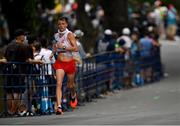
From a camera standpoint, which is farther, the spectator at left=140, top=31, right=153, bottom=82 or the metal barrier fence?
the spectator at left=140, top=31, right=153, bottom=82

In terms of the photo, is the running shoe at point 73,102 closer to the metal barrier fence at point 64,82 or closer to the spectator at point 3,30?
the metal barrier fence at point 64,82

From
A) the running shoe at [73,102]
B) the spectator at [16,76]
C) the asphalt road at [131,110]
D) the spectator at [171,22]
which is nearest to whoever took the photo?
the asphalt road at [131,110]

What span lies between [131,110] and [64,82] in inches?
62.0

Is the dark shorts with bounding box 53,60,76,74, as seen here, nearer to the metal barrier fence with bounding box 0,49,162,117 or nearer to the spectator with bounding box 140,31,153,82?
the metal barrier fence with bounding box 0,49,162,117

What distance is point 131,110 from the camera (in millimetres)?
17797

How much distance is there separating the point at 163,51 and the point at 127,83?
42.7ft

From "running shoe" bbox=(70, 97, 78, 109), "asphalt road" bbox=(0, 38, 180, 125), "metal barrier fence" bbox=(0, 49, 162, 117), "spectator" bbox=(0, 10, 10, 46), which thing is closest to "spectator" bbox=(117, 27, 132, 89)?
"metal barrier fence" bbox=(0, 49, 162, 117)

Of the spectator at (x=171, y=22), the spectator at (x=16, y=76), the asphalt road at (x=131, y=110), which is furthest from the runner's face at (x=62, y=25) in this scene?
the spectator at (x=171, y=22)

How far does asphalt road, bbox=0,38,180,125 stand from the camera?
15005mm

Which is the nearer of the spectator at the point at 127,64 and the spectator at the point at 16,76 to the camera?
the spectator at the point at 16,76

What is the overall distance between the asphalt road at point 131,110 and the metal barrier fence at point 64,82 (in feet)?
1.33

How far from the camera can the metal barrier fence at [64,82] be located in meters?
17.0

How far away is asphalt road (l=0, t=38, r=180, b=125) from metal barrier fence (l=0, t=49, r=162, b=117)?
407 millimetres

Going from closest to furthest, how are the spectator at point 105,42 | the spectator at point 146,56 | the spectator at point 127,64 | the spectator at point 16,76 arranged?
the spectator at point 16,76 < the spectator at point 105,42 < the spectator at point 127,64 < the spectator at point 146,56
